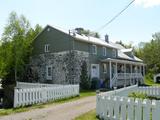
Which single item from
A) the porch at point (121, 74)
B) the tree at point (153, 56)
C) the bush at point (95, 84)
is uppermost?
the tree at point (153, 56)

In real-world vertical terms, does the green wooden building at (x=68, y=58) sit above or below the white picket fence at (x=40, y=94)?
above

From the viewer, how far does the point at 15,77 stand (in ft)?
112

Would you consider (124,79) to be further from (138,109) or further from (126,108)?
(138,109)

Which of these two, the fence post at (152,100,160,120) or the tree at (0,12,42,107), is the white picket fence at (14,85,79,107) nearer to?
the fence post at (152,100,160,120)

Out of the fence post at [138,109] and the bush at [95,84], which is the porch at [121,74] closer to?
the bush at [95,84]

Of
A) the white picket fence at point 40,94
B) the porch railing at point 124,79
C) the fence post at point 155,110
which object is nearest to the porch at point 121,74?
the porch railing at point 124,79

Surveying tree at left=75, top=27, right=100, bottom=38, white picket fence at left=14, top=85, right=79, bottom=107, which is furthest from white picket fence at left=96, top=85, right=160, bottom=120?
tree at left=75, top=27, right=100, bottom=38

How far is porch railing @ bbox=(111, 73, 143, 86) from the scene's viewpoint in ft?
104

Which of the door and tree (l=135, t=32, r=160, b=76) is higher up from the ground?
tree (l=135, t=32, r=160, b=76)

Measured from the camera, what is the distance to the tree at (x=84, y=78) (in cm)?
2945

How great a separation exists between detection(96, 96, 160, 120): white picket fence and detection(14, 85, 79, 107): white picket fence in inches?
224

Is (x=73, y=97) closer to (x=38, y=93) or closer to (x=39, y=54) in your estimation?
(x=38, y=93)

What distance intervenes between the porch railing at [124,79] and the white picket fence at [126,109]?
22045 mm

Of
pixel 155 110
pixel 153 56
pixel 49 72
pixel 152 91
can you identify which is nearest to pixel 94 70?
pixel 49 72
